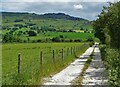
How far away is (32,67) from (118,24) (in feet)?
16.7

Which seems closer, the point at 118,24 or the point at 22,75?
the point at 22,75

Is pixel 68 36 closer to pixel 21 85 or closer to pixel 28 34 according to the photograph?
pixel 28 34

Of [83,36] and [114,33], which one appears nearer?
[114,33]

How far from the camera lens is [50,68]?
22375mm

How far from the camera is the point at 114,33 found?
20578 mm

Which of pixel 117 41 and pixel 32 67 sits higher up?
pixel 117 41

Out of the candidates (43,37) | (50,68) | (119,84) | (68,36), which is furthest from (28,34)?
(119,84)

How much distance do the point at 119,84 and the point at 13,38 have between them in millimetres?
139959

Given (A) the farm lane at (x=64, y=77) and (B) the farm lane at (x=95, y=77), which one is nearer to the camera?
(B) the farm lane at (x=95, y=77)

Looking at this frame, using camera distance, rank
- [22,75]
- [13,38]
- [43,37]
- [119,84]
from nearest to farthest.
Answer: [119,84] < [22,75] < [13,38] < [43,37]

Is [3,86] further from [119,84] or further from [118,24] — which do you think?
[118,24]

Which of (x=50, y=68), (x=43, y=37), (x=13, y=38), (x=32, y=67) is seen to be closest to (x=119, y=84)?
(x=32, y=67)

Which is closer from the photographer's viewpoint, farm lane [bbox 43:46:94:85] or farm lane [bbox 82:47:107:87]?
farm lane [bbox 82:47:107:87]

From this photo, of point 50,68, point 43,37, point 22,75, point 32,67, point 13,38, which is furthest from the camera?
point 43,37
